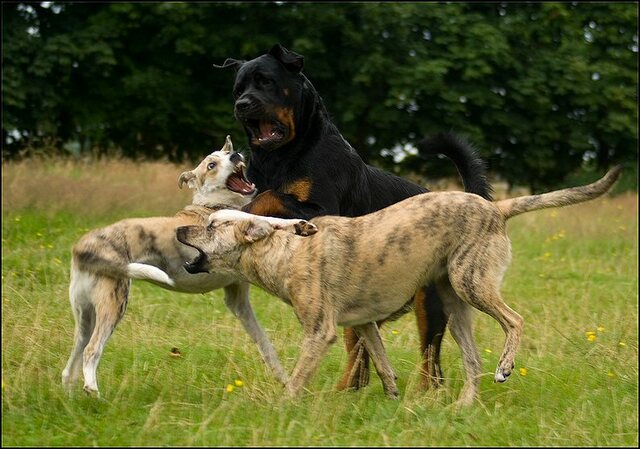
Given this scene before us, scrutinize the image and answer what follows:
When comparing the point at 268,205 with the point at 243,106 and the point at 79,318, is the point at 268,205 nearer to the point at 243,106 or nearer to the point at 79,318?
the point at 243,106

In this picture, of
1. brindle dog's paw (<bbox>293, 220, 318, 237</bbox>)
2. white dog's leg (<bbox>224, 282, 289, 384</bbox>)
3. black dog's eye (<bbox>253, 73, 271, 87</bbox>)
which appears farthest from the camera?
white dog's leg (<bbox>224, 282, 289, 384</bbox>)

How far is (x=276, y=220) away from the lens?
20.0ft

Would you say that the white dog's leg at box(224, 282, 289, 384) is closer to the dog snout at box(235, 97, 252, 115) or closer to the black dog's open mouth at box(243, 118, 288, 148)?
the black dog's open mouth at box(243, 118, 288, 148)

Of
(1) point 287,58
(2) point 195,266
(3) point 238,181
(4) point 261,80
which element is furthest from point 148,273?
(1) point 287,58

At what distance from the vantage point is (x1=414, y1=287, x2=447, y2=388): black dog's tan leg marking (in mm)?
6812

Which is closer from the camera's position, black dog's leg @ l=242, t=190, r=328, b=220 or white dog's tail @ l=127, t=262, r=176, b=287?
white dog's tail @ l=127, t=262, r=176, b=287

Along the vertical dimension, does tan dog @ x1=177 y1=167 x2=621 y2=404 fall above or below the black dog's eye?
below

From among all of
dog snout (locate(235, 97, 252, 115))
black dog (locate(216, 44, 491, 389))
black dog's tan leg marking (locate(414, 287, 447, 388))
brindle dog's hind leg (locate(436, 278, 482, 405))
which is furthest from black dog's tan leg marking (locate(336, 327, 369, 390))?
dog snout (locate(235, 97, 252, 115))

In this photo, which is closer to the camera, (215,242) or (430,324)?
(215,242)

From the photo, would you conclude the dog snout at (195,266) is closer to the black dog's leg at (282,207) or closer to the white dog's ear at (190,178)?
the black dog's leg at (282,207)

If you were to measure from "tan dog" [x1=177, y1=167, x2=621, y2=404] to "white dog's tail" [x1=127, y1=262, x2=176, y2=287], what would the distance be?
28cm

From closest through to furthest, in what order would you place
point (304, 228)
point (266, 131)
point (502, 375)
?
point (304, 228) < point (502, 375) < point (266, 131)

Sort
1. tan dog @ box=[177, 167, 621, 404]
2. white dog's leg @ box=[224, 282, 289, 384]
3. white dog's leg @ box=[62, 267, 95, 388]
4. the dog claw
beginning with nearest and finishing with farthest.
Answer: the dog claw < tan dog @ box=[177, 167, 621, 404] < white dog's leg @ box=[62, 267, 95, 388] < white dog's leg @ box=[224, 282, 289, 384]

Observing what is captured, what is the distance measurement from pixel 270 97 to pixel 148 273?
157 centimetres
